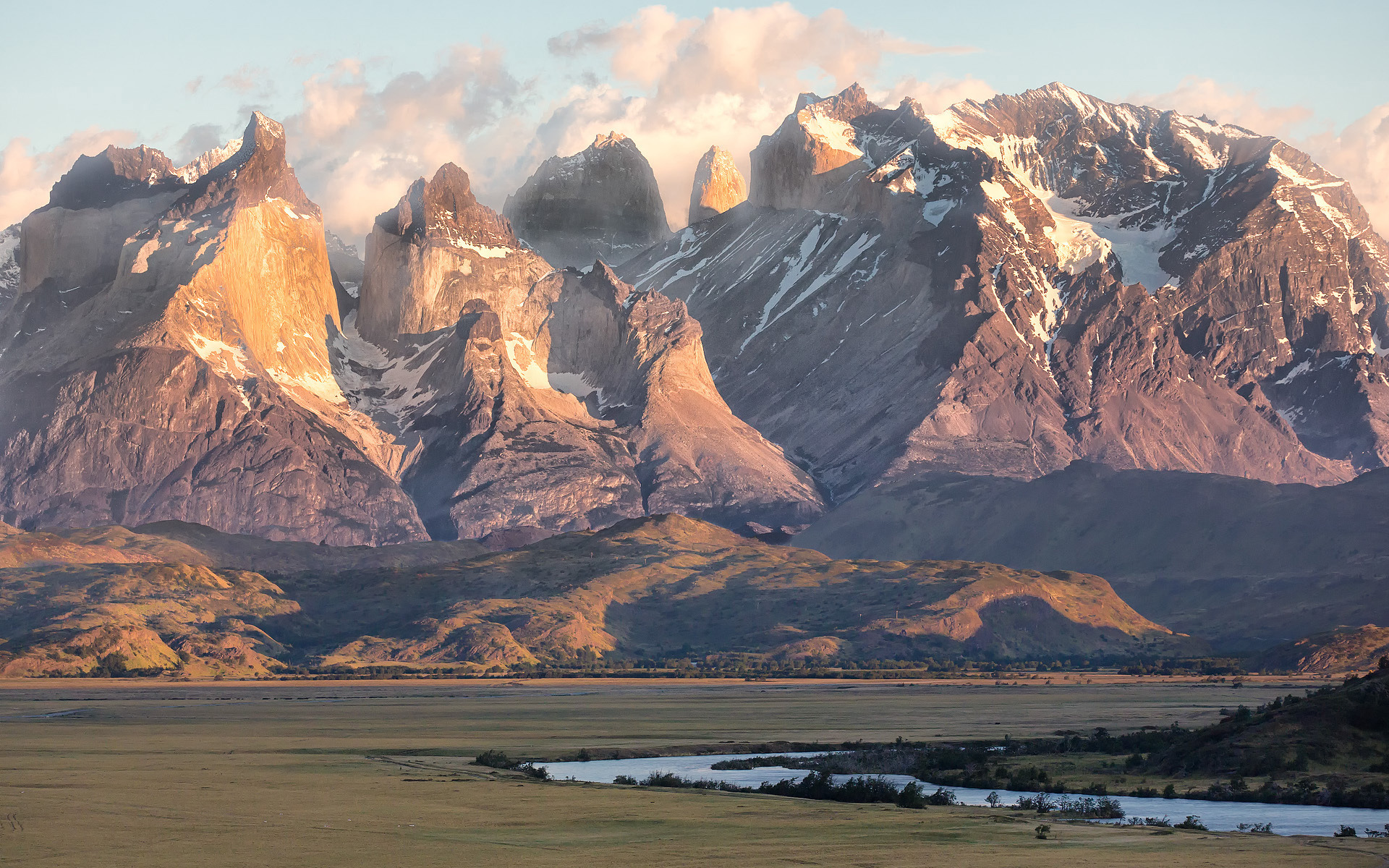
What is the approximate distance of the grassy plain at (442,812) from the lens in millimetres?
51625

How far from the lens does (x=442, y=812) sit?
6334 centimetres

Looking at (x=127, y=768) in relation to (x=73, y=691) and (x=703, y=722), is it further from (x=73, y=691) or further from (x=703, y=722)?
(x=73, y=691)

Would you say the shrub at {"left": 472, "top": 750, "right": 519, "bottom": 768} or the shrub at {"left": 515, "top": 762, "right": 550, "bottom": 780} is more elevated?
the shrub at {"left": 515, "top": 762, "right": 550, "bottom": 780}

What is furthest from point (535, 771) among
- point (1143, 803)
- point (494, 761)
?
point (1143, 803)

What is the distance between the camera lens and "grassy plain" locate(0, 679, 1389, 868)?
51.6 m

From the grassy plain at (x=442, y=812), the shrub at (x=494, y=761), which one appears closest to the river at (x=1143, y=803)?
the shrub at (x=494, y=761)

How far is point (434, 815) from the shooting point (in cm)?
6178

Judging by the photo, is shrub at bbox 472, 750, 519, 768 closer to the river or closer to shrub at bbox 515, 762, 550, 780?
shrub at bbox 515, 762, 550, 780

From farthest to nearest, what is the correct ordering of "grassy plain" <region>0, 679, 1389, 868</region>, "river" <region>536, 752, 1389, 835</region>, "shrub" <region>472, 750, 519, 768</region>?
"shrub" <region>472, 750, 519, 768</region>
"river" <region>536, 752, 1389, 835</region>
"grassy plain" <region>0, 679, 1389, 868</region>

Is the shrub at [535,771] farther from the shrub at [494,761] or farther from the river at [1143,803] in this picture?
the river at [1143,803]

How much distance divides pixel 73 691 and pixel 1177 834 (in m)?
148

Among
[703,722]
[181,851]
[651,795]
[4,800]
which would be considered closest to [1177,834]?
[651,795]

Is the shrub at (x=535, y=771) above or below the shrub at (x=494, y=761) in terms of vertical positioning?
above

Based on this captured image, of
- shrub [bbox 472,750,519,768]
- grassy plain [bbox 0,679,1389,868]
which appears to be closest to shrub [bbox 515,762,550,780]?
shrub [bbox 472,750,519,768]
